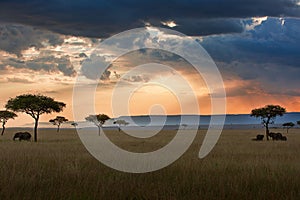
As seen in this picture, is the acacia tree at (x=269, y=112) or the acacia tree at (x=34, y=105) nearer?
the acacia tree at (x=34, y=105)

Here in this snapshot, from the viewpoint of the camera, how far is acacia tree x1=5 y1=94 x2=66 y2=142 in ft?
172

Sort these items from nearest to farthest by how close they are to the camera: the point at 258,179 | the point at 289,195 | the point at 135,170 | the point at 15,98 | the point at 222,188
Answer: the point at 289,195 → the point at 222,188 → the point at 258,179 → the point at 135,170 → the point at 15,98

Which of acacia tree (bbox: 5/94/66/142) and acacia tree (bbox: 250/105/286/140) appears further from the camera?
acacia tree (bbox: 250/105/286/140)

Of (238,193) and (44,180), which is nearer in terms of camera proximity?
(238,193)

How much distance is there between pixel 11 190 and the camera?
11.0m

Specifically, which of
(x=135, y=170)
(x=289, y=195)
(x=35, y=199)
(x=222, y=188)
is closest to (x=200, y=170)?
(x=135, y=170)

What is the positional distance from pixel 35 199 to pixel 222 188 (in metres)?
5.02

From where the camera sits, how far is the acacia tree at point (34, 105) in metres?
52.5

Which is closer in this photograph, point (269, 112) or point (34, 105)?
point (34, 105)

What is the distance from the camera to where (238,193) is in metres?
11.3

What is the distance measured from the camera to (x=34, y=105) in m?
52.6

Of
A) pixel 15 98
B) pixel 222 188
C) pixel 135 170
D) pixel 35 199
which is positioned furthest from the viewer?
pixel 15 98

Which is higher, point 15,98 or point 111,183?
point 15,98

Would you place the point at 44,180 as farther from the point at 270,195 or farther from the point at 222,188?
the point at 270,195
